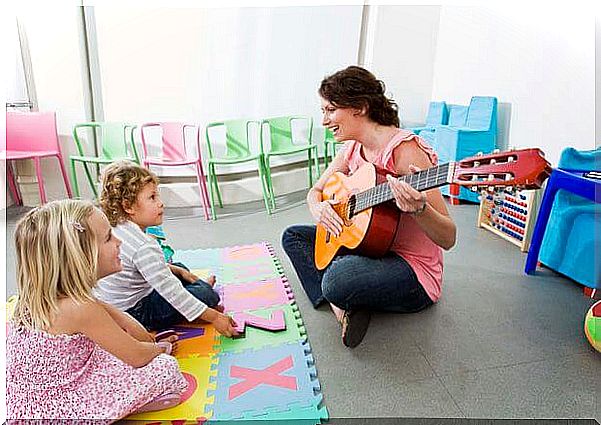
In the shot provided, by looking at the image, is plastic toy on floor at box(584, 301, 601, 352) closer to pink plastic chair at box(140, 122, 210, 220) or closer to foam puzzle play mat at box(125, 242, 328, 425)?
foam puzzle play mat at box(125, 242, 328, 425)

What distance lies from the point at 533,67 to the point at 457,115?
787mm

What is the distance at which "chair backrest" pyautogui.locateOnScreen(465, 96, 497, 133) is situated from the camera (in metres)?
3.34

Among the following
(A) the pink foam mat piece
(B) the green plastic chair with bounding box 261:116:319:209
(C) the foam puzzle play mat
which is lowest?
(A) the pink foam mat piece

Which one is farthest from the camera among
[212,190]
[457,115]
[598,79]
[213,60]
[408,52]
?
[408,52]

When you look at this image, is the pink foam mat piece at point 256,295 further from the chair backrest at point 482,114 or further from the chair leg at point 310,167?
the chair backrest at point 482,114

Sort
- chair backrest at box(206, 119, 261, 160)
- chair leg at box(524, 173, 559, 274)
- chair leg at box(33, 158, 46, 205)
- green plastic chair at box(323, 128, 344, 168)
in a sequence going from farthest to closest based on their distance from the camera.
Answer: green plastic chair at box(323, 128, 344, 168) < chair backrest at box(206, 119, 261, 160) < chair leg at box(33, 158, 46, 205) < chair leg at box(524, 173, 559, 274)

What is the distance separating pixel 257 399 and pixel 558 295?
4.45 feet

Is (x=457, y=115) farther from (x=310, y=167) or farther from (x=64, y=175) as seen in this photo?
(x=64, y=175)

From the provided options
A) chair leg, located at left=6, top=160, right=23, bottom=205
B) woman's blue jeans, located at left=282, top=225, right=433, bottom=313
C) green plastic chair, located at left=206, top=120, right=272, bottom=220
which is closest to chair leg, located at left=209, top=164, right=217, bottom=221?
green plastic chair, located at left=206, top=120, right=272, bottom=220

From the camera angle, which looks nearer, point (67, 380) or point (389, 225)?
point (67, 380)

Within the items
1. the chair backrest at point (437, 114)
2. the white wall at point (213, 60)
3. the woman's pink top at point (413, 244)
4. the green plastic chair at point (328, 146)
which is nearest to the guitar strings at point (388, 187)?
the woman's pink top at point (413, 244)

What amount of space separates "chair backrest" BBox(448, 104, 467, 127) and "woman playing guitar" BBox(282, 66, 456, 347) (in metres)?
2.12

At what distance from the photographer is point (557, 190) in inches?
82.1

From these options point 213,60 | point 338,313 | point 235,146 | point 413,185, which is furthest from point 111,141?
point 413,185
